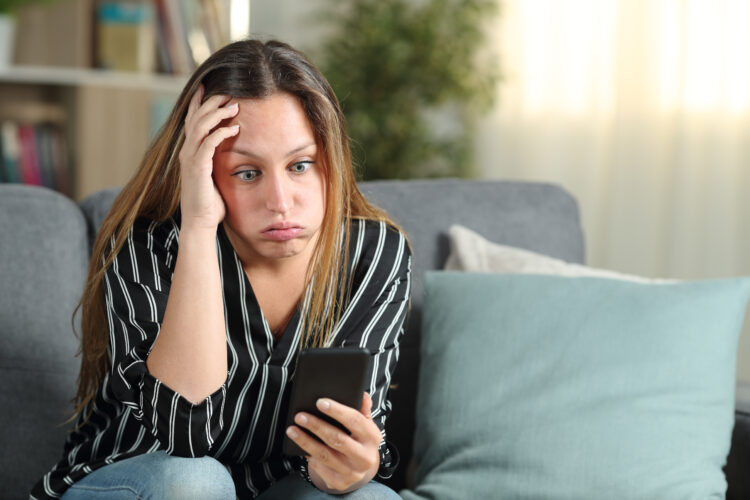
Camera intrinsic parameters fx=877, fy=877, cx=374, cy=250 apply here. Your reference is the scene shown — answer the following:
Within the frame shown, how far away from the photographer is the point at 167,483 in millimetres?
1031

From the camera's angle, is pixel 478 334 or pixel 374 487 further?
pixel 478 334

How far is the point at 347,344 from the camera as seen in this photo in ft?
4.01

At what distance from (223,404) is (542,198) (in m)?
0.87

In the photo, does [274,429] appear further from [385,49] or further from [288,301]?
[385,49]

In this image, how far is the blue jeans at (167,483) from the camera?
3.38ft

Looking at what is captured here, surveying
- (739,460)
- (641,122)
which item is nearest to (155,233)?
(739,460)

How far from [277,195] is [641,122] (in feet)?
6.13

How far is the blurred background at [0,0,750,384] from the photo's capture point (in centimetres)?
256

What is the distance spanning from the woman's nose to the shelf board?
205 cm

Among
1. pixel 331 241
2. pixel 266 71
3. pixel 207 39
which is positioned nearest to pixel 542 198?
pixel 331 241

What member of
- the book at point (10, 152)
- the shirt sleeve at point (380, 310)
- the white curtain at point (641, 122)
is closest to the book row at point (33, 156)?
the book at point (10, 152)

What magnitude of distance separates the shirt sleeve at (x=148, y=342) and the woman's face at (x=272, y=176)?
0.38 feet

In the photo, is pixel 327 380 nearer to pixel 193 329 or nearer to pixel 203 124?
pixel 193 329

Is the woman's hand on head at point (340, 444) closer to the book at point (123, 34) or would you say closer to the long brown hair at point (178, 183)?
the long brown hair at point (178, 183)
